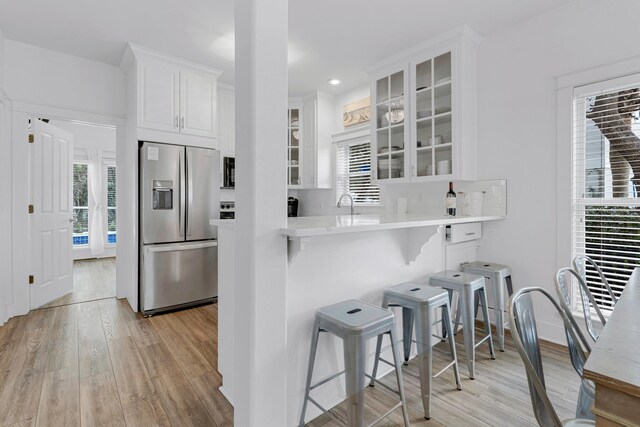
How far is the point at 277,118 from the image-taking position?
4.63 feet

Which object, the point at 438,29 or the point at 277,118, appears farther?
the point at 438,29

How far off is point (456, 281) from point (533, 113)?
1.68 meters

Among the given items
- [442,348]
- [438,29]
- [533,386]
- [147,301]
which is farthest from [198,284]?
[438,29]

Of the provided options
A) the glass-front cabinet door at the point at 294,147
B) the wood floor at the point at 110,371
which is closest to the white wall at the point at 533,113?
the glass-front cabinet door at the point at 294,147

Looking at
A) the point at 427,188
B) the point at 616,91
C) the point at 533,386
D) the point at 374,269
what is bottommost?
the point at 533,386

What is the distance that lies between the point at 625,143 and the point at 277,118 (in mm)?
2568

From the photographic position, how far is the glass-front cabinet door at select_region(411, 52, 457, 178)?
9.80 feet

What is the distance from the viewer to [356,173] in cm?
444

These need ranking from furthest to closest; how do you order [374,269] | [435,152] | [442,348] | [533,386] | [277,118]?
[435,152], [442,348], [374,269], [277,118], [533,386]

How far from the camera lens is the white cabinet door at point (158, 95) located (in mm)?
3355

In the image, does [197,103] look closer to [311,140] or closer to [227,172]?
[227,172]

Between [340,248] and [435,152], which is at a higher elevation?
[435,152]

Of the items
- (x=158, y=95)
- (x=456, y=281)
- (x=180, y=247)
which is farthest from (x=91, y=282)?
(x=456, y=281)

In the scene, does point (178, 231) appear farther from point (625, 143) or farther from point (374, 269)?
point (625, 143)
